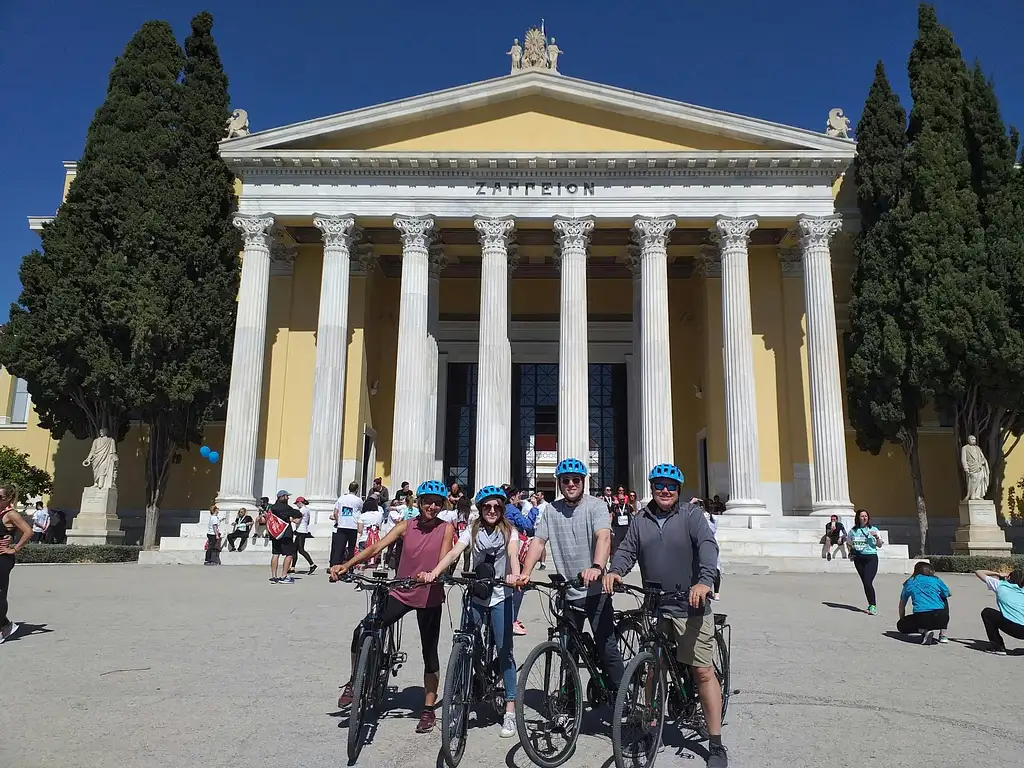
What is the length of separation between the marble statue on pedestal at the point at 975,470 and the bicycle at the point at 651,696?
1857cm

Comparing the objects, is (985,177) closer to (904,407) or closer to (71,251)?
(904,407)

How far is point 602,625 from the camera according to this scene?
15.1 ft

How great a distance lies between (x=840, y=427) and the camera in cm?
2016

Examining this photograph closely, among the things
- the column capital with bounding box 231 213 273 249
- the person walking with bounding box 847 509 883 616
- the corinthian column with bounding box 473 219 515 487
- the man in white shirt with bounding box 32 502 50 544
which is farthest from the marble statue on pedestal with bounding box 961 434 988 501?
the man in white shirt with bounding box 32 502 50 544

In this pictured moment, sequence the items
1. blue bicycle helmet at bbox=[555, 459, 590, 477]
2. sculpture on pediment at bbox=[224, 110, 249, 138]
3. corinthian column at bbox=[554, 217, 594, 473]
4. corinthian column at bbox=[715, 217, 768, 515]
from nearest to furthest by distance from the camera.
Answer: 1. blue bicycle helmet at bbox=[555, 459, 590, 477]
2. corinthian column at bbox=[715, 217, 768, 515]
3. corinthian column at bbox=[554, 217, 594, 473]
4. sculpture on pediment at bbox=[224, 110, 249, 138]

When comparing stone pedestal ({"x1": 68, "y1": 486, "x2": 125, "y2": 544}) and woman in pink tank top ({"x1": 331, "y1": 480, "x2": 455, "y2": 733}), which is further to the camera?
stone pedestal ({"x1": 68, "y1": 486, "x2": 125, "y2": 544})

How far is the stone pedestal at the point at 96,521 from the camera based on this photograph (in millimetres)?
19953

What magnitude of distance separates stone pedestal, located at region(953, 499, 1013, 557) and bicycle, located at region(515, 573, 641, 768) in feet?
60.8

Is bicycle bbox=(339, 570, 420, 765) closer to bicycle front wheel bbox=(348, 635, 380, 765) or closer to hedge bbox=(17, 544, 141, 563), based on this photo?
bicycle front wheel bbox=(348, 635, 380, 765)

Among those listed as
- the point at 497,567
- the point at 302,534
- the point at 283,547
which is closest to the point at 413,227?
the point at 302,534

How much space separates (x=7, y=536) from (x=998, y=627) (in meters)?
10.6

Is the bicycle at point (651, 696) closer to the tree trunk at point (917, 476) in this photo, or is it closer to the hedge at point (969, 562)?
the hedge at point (969, 562)

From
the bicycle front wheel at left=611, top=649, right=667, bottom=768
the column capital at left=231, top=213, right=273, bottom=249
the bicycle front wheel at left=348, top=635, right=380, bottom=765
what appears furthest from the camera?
the column capital at left=231, top=213, right=273, bottom=249

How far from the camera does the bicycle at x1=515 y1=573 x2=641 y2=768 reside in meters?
4.15
